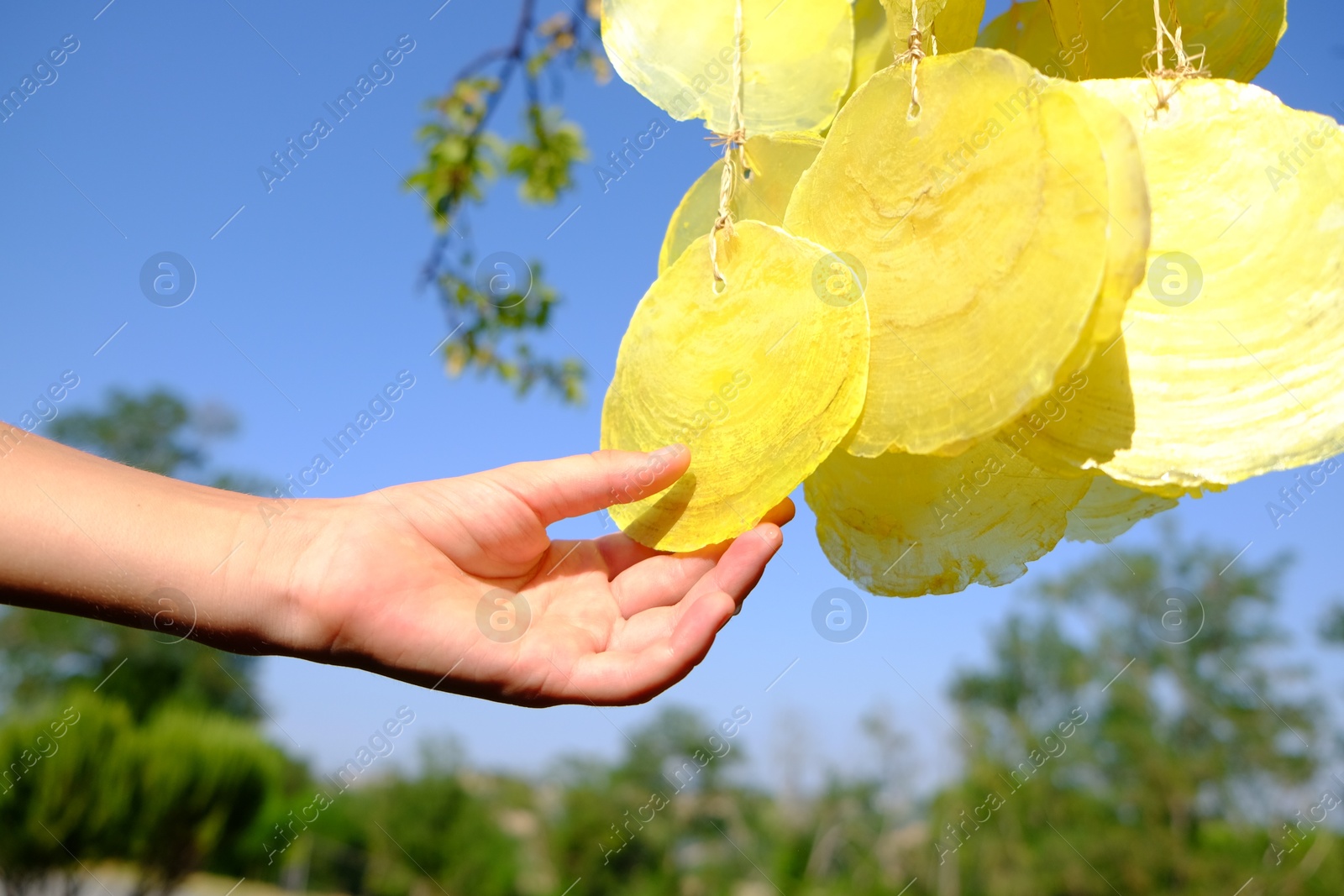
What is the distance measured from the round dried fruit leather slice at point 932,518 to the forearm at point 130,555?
71 centimetres

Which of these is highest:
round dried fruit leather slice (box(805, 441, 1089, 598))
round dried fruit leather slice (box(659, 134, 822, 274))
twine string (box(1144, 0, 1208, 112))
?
round dried fruit leather slice (box(659, 134, 822, 274))

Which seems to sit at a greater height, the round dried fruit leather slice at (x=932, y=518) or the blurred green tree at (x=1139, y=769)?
the round dried fruit leather slice at (x=932, y=518)

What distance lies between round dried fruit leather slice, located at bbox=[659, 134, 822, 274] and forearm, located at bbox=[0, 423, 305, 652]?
647 mm

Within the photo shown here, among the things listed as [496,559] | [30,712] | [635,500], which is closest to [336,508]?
[496,559]

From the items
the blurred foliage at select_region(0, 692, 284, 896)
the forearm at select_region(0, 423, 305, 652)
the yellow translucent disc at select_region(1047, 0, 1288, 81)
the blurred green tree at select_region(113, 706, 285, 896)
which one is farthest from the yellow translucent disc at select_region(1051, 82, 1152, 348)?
the blurred green tree at select_region(113, 706, 285, 896)

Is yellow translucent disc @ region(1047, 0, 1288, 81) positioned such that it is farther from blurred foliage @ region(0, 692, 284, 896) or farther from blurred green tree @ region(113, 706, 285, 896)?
blurred green tree @ region(113, 706, 285, 896)

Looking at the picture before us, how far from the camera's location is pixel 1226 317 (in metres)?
0.63

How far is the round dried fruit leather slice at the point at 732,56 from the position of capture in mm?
954

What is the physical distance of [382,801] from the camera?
2028cm

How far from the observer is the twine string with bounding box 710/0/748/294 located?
0.86 meters

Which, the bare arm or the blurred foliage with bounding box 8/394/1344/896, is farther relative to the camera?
the blurred foliage with bounding box 8/394/1344/896

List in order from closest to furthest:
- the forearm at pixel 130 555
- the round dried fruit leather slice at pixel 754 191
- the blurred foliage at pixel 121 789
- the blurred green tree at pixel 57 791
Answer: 1. the round dried fruit leather slice at pixel 754 191
2. the forearm at pixel 130 555
3. the blurred green tree at pixel 57 791
4. the blurred foliage at pixel 121 789

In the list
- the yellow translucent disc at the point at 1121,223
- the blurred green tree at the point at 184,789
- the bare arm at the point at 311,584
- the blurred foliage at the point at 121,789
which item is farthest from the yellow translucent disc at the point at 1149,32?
the blurred green tree at the point at 184,789

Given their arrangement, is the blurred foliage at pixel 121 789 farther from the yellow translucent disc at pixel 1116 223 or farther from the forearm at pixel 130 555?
the yellow translucent disc at pixel 1116 223
